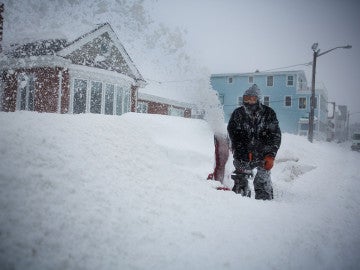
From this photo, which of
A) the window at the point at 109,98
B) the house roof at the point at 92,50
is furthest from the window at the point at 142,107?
the window at the point at 109,98

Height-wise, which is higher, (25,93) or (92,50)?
(92,50)

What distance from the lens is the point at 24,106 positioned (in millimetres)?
13617

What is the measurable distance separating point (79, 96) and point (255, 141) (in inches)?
434

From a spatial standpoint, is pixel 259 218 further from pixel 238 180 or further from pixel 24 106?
pixel 24 106

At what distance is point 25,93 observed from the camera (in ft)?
44.3

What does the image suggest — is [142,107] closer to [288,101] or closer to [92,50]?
[92,50]

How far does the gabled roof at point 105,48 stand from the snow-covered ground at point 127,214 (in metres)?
10.2

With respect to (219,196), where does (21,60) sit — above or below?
above

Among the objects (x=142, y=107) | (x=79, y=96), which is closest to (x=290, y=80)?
(x=142, y=107)

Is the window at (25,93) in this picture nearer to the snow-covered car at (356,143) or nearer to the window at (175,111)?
the window at (175,111)

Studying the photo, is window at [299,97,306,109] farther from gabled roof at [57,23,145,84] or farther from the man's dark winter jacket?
the man's dark winter jacket

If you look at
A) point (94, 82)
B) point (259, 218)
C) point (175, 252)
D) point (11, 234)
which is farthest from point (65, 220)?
point (94, 82)

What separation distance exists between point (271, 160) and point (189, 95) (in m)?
22.5

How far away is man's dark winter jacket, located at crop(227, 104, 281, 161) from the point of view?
4.29 meters
